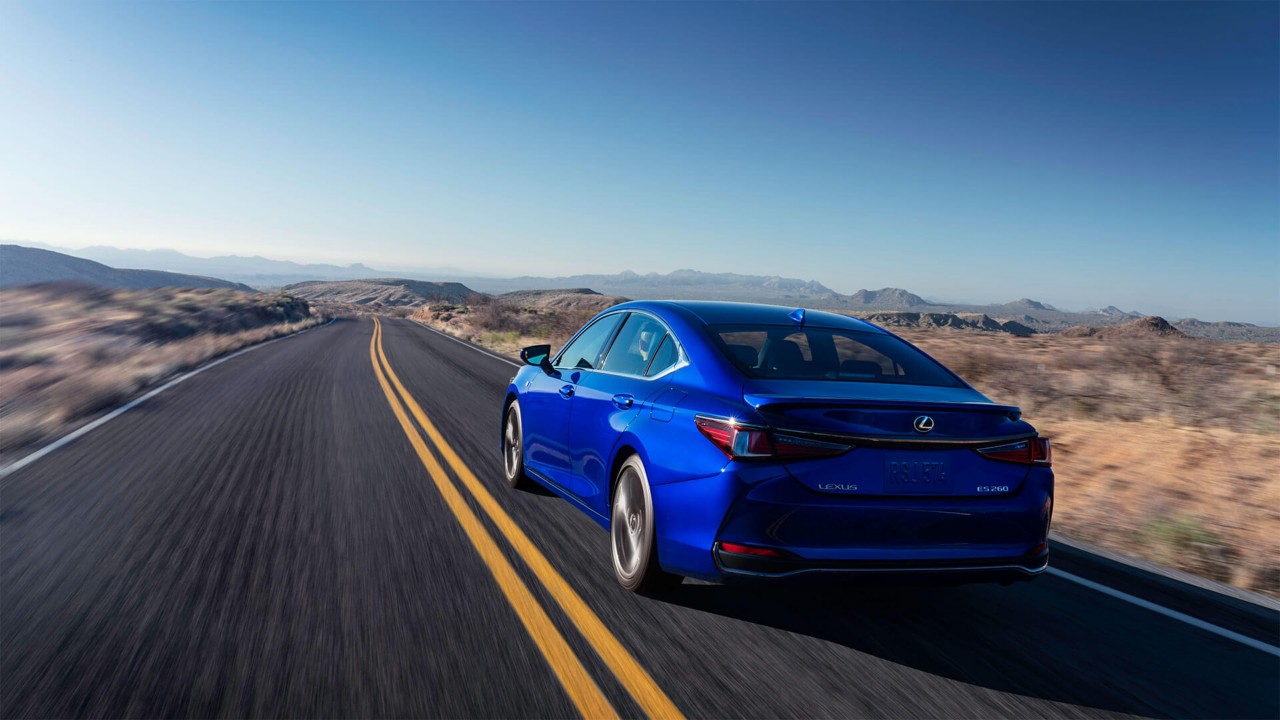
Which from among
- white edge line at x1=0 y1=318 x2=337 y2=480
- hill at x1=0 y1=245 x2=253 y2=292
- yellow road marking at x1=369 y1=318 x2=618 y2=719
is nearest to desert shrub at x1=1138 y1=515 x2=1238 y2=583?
yellow road marking at x1=369 y1=318 x2=618 y2=719

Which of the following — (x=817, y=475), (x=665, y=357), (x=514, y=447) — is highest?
(x=665, y=357)

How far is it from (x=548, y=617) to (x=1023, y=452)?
2329 mm

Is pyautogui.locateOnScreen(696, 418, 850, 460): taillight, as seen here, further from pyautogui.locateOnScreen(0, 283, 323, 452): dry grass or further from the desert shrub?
pyautogui.locateOnScreen(0, 283, 323, 452): dry grass

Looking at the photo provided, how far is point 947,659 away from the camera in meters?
3.64

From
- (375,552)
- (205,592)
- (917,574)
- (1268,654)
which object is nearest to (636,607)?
(917,574)

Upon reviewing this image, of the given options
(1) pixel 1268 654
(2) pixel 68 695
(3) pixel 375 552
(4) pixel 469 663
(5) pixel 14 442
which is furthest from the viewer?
(5) pixel 14 442

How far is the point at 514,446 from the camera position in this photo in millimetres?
6703

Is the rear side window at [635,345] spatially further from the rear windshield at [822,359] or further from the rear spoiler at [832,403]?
the rear spoiler at [832,403]

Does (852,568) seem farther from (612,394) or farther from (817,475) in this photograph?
(612,394)

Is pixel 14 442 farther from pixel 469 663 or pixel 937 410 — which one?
pixel 937 410

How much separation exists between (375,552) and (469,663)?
170 cm

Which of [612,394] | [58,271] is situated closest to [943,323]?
[612,394]

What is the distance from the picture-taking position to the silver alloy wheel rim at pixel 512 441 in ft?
21.7

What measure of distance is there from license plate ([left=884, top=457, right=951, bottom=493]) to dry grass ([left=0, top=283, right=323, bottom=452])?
28.1ft
